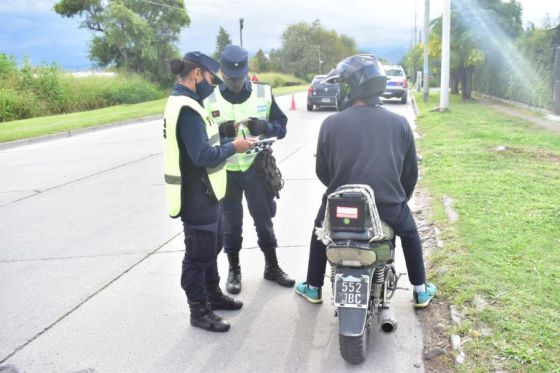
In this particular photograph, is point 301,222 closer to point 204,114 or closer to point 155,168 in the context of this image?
point 204,114

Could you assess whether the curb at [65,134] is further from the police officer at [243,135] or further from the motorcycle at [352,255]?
the motorcycle at [352,255]

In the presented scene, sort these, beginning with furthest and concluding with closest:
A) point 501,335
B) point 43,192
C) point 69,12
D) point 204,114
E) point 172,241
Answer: point 69,12, point 43,192, point 172,241, point 204,114, point 501,335

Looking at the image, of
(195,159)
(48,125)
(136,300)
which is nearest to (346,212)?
(195,159)

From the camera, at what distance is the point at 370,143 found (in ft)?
10.9

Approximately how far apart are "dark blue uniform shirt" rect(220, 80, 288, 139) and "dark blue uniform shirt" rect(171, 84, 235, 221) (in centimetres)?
58

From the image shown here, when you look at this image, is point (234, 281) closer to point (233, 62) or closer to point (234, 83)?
point (234, 83)

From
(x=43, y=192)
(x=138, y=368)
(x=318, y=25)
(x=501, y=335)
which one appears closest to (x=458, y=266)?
(x=501, y=335)

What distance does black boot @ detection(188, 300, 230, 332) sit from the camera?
377 centimetres

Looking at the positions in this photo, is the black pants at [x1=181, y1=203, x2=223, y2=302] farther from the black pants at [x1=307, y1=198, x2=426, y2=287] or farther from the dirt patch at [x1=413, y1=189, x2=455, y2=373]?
the dirt patch at [x1=413, y1=189, x2=455, y2=373]

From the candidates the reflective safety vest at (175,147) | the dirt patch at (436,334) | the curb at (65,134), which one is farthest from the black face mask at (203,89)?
the curb at (65,134)

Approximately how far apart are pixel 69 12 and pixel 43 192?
3560 centimetres

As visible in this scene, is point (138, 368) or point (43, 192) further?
point (43, 192)

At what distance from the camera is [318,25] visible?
109m

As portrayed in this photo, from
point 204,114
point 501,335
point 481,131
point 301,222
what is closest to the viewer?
point 501,335
